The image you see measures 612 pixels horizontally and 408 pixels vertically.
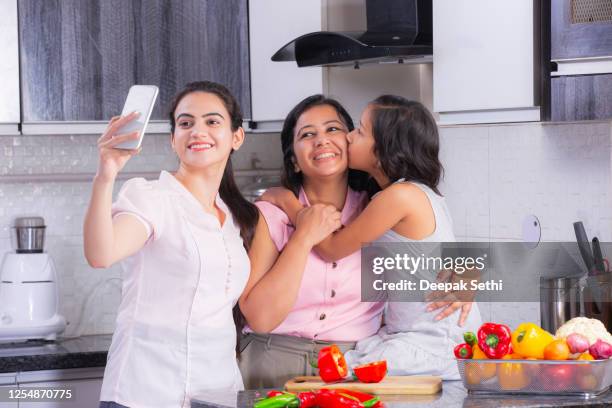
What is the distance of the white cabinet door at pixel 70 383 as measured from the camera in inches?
123

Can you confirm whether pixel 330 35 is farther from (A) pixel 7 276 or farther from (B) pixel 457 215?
(A) pixel 7 276

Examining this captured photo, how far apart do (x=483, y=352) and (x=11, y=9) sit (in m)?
1.88

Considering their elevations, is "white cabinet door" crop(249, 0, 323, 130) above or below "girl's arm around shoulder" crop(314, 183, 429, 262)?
above

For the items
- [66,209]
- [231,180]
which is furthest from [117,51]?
[231,180]

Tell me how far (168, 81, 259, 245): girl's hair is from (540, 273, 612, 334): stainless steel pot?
870mm

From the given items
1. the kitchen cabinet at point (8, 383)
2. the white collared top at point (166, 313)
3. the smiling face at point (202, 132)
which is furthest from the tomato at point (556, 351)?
the kitchen cabinet at point (8, 383)

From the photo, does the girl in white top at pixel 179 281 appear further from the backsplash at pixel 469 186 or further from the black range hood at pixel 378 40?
the backsplash at pixel 469 186

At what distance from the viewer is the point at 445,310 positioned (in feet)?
8.23

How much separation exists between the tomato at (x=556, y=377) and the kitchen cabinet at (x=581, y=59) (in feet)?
2.30

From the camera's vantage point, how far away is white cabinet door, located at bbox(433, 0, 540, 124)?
2.72m

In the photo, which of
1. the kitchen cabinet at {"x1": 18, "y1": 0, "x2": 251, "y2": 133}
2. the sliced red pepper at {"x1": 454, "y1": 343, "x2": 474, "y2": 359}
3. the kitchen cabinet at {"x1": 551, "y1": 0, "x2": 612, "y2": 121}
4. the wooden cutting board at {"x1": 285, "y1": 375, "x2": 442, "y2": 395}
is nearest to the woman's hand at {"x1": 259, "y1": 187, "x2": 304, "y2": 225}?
the wooden cutting board at {"x1": 285, "y1": 375, "x2": 442, "y2": 395}

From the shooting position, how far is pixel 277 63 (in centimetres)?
340

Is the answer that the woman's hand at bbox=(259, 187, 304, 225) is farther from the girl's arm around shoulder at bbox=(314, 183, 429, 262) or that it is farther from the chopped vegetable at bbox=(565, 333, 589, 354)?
the chopped vegetable at bbox=(565, 333, 589, 354)

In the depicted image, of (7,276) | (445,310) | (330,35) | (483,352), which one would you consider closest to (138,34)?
(330,35)
